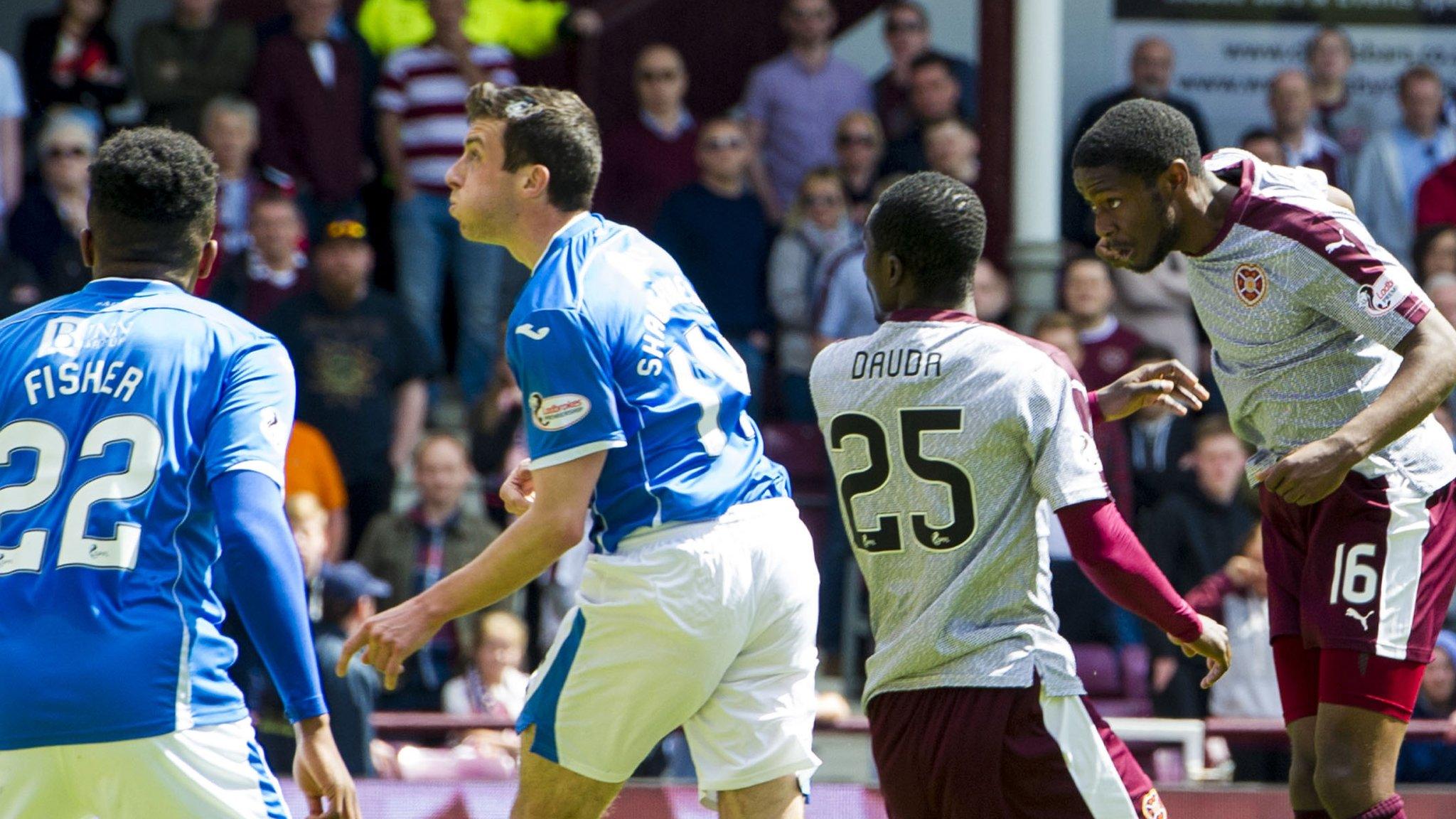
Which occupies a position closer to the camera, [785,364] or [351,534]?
[351,534]

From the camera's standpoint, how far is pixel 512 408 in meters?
9.02

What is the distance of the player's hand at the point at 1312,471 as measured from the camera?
398 cm

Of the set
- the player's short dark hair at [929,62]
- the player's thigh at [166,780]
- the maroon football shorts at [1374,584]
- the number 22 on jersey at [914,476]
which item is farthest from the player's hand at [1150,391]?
the player's short dark hair at [929,62]

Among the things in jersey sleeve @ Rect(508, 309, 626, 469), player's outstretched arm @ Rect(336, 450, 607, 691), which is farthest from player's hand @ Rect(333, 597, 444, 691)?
jersey sleeve @ Rect(508, 309, 626, 469)

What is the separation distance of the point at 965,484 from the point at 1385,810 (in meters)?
1.34

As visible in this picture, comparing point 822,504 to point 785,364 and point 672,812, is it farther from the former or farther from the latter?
point 672,812

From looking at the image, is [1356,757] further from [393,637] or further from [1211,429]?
[1211,429]

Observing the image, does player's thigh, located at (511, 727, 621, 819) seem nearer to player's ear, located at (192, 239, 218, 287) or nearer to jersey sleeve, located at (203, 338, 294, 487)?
jersey sleeve, located at (203, 338, 294, 487)

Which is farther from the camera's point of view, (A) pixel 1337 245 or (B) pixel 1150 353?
(B) pixel 1150 353

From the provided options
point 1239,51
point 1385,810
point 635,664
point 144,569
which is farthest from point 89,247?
point 1239,51

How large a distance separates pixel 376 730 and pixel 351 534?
6.33 ft

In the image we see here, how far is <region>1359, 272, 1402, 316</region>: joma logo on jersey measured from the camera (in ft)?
13.7

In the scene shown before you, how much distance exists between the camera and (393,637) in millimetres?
3701

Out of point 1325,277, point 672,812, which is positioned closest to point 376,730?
point 672,812
